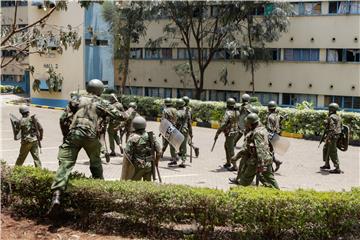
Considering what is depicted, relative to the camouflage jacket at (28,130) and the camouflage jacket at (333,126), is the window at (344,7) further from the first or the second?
the camouflage jacket at (28,130)

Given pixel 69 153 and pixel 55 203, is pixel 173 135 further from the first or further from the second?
pixel 55 203

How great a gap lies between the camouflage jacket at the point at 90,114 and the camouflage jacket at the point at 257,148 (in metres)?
2.37

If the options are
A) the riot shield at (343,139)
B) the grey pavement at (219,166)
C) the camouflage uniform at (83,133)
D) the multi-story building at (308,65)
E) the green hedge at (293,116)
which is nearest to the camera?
the camouflage uniform at (83,133)

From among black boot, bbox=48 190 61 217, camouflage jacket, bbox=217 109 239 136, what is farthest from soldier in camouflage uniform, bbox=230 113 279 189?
camouflage jacket, bbox=217 109 239 136

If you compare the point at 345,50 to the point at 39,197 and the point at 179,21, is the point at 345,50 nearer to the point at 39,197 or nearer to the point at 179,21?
the point at 179,21

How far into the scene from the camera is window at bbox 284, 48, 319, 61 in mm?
29453

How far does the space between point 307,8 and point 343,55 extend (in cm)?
346

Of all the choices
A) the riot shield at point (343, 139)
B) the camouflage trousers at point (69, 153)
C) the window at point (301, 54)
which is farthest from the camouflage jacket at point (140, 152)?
the window at point (301, 54)

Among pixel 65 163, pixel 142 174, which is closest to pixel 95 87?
pixel 65 163

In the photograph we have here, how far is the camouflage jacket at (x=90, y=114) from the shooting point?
721cm

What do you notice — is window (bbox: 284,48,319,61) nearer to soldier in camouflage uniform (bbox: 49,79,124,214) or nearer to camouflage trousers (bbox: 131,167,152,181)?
camouflage trousers (bbox: 131,167,152,181)

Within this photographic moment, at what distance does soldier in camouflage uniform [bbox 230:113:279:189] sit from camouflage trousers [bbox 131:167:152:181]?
1.64m

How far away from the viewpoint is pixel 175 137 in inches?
402

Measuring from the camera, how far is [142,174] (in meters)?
8.19
